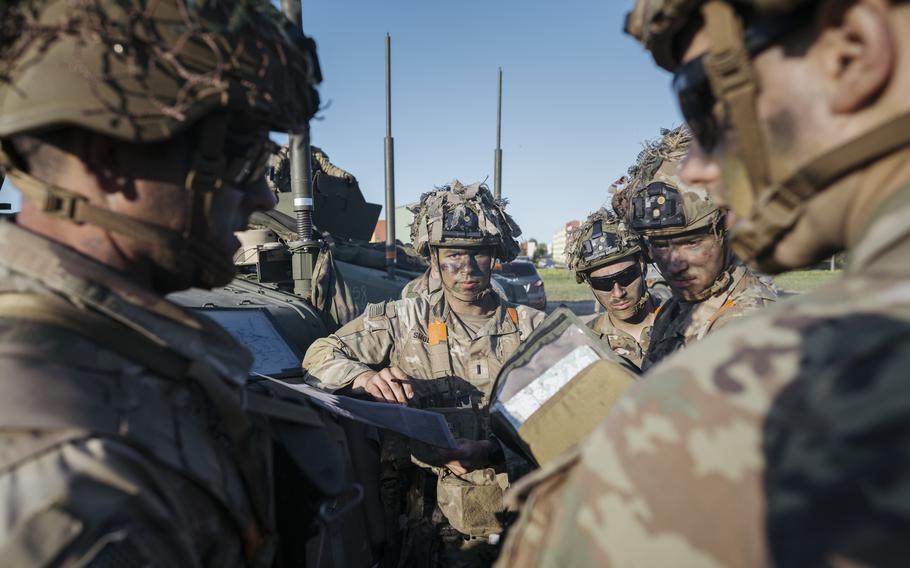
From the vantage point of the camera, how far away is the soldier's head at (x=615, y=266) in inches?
181

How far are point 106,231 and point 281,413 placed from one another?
2.40ft

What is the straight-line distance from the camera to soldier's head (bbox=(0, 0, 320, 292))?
1.28 meters

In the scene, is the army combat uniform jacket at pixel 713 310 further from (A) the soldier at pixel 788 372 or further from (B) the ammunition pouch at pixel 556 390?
(A) the soldier at pixel 788 372

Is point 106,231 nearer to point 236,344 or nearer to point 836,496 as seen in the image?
point 236,344

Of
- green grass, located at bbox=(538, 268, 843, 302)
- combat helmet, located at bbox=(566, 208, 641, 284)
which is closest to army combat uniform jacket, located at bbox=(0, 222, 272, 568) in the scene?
combat helmet, located at bbox=(566, 208, 641, 284)

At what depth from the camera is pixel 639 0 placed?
135 cm

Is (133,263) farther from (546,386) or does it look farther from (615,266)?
(615,266)

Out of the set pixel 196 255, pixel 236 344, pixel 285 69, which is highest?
pixel 285 69

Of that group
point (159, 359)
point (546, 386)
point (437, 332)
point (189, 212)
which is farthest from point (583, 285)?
point (159, 359)

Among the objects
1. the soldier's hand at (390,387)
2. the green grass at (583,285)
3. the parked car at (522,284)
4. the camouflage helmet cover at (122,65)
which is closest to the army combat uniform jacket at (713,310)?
the soldier's hand at (390,387)

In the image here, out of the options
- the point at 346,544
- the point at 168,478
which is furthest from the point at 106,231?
the point at 346,544

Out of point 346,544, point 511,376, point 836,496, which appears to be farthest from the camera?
point 346,544

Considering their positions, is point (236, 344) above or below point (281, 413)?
above

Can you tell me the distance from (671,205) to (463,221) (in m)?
1.78
